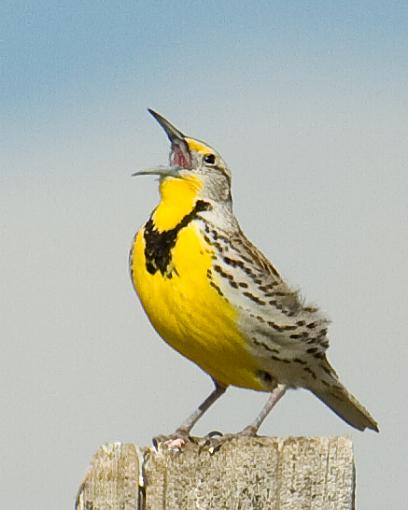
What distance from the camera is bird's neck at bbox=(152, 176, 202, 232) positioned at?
7.20 m

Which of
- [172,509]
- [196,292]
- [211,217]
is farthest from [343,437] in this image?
[211,217]

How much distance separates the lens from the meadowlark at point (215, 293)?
6.95 metres

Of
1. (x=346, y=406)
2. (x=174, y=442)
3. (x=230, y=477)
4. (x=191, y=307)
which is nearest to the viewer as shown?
(x=230, y=477)

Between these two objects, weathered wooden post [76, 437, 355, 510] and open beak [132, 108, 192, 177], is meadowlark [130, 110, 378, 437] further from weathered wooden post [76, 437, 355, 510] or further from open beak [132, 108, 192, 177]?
weathered wooden post [76, 437, 355, 510]

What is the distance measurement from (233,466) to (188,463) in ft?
0.45

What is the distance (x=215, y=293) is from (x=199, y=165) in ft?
3.17

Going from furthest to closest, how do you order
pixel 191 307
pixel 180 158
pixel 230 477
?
pixel 180 158, pixel 191 307, pixel 230 477

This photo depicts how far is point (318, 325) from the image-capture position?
761 cm

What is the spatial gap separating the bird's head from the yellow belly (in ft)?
1.34

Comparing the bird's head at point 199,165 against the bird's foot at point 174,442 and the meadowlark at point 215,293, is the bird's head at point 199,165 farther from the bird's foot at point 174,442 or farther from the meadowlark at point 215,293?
the bird's foot at point 174,442

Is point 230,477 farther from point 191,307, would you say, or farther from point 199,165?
point 199,165

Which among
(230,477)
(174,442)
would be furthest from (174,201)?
(230,477)

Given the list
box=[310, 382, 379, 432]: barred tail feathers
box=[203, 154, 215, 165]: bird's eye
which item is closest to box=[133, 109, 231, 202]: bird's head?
box=[203, 154, 215, 165]: bird's eye

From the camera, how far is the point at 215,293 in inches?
274
